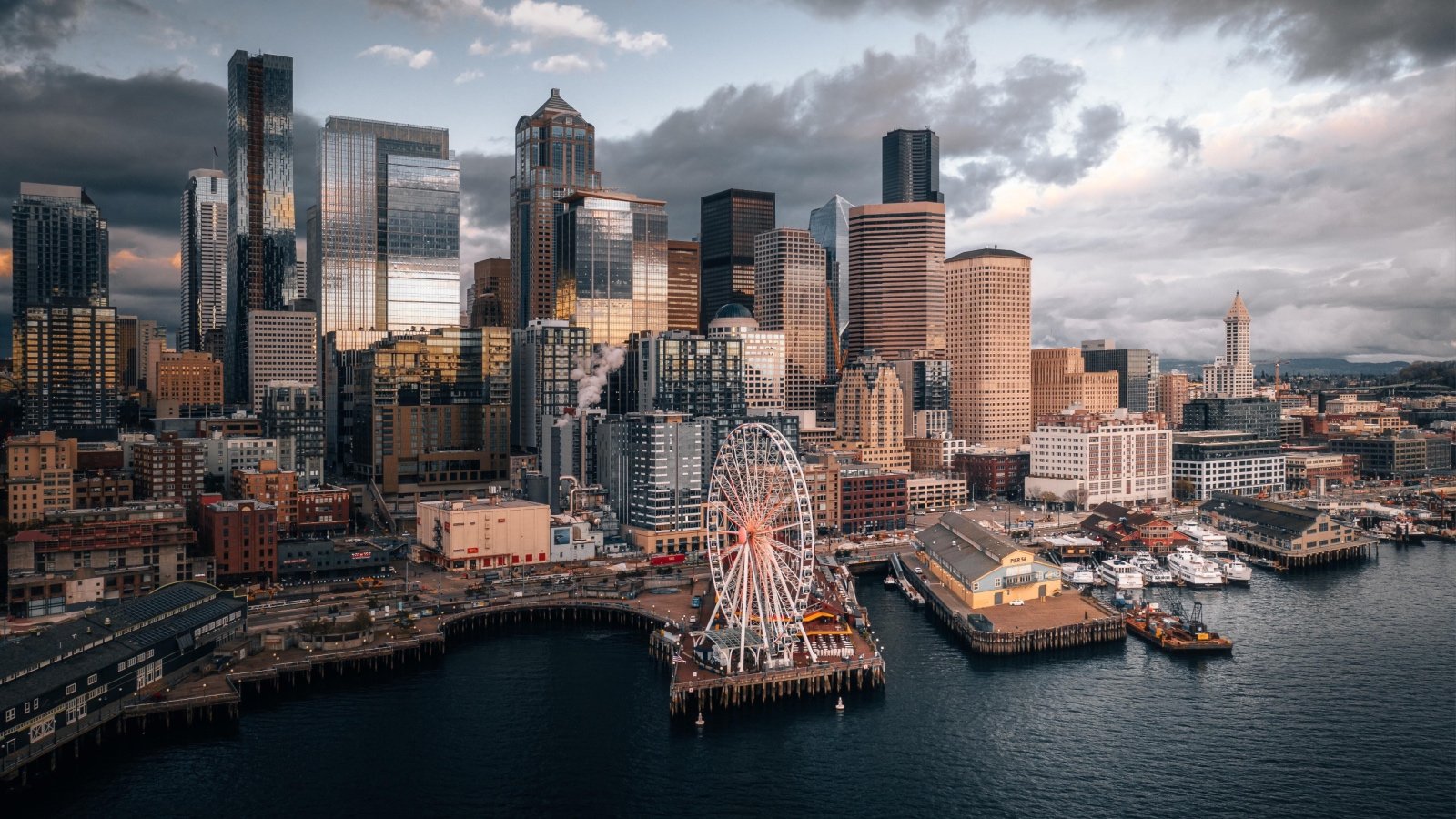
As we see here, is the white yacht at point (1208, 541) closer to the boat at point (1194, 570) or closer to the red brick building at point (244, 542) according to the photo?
the boat at point (1194, 570)

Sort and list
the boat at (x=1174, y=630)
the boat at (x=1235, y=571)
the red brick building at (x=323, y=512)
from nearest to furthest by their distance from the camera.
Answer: the boat at (x=1174, y=630) < the boat at (x=1235, y=571) < the red brick building at (x=323, y=512)

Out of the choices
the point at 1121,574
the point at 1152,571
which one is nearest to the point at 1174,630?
the point at 1121,574

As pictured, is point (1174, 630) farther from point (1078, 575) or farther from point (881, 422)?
point (881, 422)

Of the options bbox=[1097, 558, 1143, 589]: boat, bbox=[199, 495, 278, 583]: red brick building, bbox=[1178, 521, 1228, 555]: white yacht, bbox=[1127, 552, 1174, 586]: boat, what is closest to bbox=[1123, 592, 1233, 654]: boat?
bbox=[1097, 558, 1143, 589]: boat

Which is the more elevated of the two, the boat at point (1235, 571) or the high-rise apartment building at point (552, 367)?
the high-rise apartment building at point (552, 367)

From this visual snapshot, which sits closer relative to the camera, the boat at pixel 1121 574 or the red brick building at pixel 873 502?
the boat at pixel 1121 574

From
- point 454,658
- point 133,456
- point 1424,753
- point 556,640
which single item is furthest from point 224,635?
point 1424,753

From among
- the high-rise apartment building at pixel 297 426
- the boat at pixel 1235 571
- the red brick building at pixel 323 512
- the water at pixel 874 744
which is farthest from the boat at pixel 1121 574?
the high-rise apartment building at pixel 297 426
